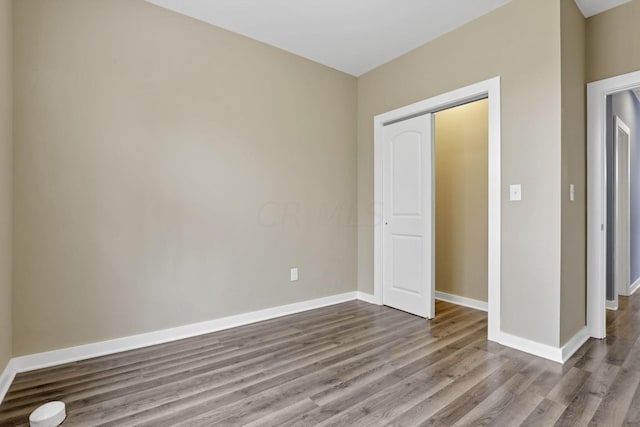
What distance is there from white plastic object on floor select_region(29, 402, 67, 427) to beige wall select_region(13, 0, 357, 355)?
0.72 m

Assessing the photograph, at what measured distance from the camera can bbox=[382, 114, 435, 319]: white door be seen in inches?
123

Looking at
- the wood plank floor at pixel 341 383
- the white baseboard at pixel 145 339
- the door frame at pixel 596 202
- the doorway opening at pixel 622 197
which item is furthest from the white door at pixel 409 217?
the doorway opening at pixel 622 197

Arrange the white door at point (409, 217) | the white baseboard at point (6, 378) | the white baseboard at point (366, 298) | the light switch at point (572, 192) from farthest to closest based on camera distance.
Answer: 1. the white baseboard at point (366, 298)
2. the white door at point (409, 217)
3. the light switch at point (572, 192)
4. the white baseboard at point (6, 378)

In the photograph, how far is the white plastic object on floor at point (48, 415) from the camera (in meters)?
1.50

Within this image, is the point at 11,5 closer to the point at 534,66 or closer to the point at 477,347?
the point at 534,66

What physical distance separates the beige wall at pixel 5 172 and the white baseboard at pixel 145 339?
16 centimetres

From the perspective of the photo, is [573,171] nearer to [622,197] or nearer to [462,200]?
[462,200]

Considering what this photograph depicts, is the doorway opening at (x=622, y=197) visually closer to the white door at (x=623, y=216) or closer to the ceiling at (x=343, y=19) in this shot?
the white door at (x=623, y=216)

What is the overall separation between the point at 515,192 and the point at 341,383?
1.87 m

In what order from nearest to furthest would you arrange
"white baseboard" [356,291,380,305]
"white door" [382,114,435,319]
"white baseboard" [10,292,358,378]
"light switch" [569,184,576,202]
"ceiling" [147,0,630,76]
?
"white baseboard" [10,292,358,378]
"light switch" [569,184,576,202]
"ceiling" [147,0,630,76]
"white door" [382,114,435,319]
"white baseboard" [356,291,380,305]

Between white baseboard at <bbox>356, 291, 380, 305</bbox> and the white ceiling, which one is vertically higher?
the white ceiling

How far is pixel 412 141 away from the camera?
3.27 meters

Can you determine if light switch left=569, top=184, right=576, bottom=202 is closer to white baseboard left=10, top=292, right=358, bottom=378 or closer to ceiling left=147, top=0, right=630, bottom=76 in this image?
ceiling left=147, top=0, right=630, bottom=76

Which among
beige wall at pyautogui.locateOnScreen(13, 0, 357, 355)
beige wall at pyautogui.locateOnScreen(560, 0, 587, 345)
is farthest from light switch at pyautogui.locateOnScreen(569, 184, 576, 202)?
beige wall at pyautogui.locateOnScreen(13, 0, 357, 355)
